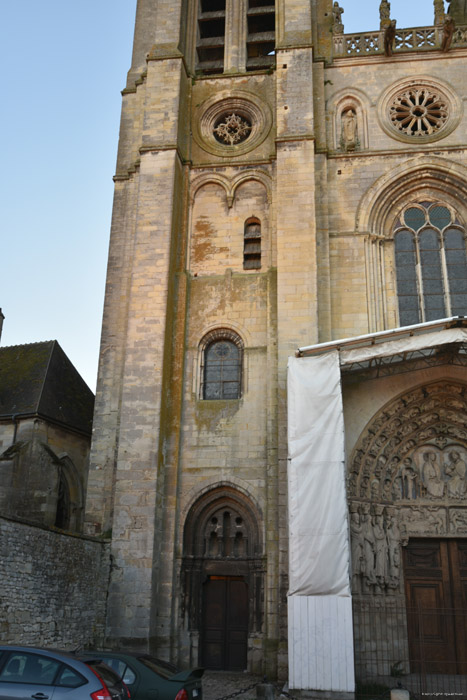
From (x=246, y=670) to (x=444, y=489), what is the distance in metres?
4.84

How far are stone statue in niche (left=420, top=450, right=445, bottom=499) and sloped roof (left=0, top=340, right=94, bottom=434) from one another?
8.86 metres

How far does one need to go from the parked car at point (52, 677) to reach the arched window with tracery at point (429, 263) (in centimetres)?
1000

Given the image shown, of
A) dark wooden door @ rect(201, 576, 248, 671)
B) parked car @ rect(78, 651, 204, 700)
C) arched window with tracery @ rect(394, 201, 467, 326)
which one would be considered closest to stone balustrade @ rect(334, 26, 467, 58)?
arched window with tracery @ rect(394, 201, 467, 326)

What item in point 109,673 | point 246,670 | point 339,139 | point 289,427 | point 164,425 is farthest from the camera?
point 339,139

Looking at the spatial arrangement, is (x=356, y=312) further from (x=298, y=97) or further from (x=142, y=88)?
(x=142, y=88)

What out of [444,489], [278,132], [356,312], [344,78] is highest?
[344,78]

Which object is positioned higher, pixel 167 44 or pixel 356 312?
pixel 167 44

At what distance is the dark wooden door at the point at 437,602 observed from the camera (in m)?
11.8

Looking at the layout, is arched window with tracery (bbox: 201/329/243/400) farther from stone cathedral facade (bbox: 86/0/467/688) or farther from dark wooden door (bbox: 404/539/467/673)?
dark wooden door (bbox: 404/539/467/673)

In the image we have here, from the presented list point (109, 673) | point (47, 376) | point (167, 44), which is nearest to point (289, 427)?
point (109, 673)

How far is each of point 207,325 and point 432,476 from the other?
17.4 ft

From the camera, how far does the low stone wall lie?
9453 mm

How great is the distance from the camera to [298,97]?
1518cm

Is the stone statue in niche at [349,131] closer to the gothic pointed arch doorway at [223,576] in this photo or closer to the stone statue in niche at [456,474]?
the stone statue in niche at [456,474]
